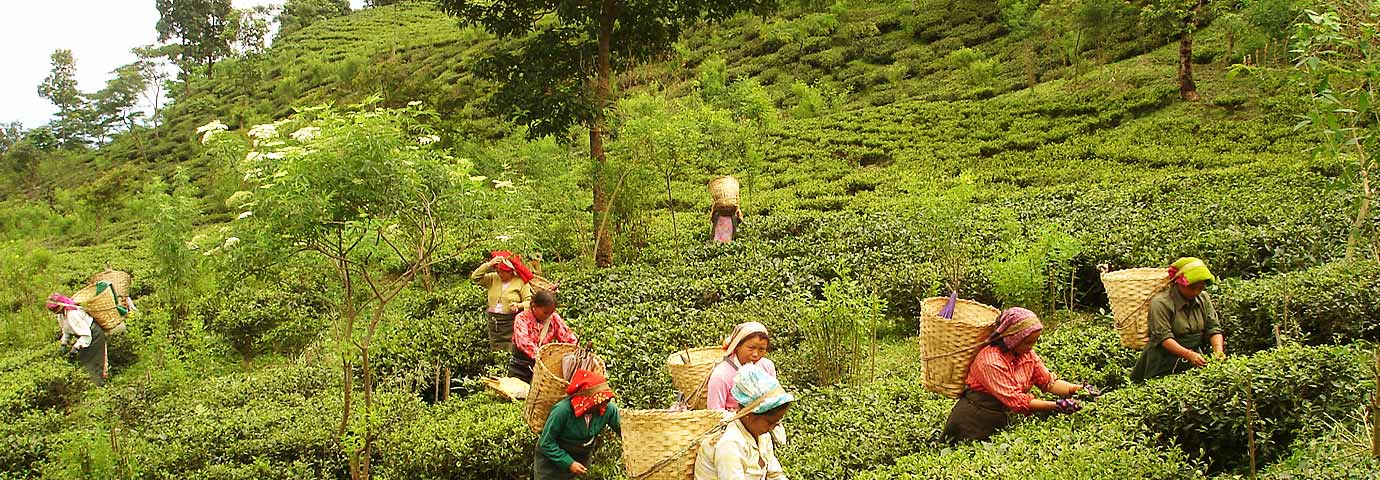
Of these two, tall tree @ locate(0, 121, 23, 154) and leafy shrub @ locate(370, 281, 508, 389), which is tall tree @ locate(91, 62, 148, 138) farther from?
leafy shrub @ locate(370, 281, 508, 389)

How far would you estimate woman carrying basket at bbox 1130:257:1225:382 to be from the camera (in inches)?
202

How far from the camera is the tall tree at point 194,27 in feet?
165

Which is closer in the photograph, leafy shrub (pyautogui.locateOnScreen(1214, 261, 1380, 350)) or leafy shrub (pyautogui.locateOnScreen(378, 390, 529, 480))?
leafy shrub (pyautogui.locateOnScreen(1214, 261, 1380, 350))

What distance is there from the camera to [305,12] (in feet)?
214

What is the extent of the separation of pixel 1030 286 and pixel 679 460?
15.6 ft

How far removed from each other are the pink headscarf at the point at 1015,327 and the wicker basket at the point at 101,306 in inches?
400

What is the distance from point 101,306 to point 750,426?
9.78 m

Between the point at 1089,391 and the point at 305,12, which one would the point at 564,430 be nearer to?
the point at 1089,391

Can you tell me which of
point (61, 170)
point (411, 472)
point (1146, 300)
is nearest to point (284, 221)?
point (411, 472)

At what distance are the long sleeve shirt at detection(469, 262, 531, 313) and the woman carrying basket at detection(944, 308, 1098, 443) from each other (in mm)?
4065

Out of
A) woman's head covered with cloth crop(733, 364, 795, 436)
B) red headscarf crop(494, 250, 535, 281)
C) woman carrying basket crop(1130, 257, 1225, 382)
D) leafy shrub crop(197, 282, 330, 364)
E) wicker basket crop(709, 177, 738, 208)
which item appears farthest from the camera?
wicker basket crop(709, 177, 738, 208)

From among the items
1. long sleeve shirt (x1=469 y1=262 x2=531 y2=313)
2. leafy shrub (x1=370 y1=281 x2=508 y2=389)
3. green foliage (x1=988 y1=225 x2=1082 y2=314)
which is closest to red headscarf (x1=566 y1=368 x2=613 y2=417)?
long sleeve shirt (x1=469 y1=262 x2=531 y2=313)

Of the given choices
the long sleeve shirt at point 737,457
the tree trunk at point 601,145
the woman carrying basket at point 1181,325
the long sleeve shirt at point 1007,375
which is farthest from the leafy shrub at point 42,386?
the woman carrying basket at point 1181,325

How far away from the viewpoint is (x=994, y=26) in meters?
30.7
